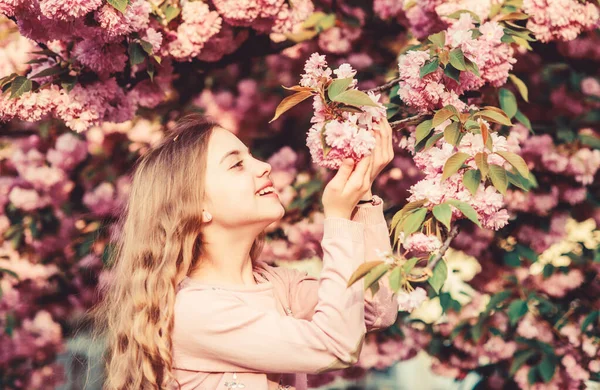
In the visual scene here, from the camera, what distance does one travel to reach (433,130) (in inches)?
81.4

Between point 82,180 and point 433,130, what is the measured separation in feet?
8.35

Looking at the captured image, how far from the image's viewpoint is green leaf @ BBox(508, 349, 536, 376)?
129 inches

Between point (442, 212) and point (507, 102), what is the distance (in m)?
1.00

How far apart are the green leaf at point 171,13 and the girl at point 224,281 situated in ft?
1.68

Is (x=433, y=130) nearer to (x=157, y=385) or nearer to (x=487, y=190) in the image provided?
(x=487, y=190)

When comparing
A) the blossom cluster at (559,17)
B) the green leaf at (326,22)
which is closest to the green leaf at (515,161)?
the blossom cluster at (559,17)

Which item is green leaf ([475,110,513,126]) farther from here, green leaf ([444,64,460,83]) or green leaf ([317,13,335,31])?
green leaf ([317,13,335,31])

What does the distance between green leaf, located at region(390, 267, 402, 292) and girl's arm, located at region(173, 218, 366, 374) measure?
0.27m

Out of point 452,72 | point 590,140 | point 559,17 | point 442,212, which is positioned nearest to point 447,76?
point 452,72

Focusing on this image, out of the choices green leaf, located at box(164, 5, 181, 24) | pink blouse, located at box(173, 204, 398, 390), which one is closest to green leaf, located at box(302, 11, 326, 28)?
green leaf, located at box(164, 5, 181, 24)

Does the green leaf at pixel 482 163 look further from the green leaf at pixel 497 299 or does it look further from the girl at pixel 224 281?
the green leaf at pixel 497 299

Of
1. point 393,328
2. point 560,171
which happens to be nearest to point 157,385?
point 393,328

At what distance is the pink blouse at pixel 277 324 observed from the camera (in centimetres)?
176

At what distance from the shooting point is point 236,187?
6.56 ft
